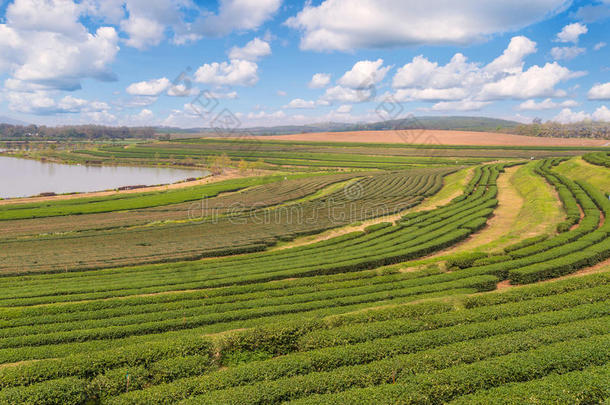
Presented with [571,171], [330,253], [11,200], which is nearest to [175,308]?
[330,253]

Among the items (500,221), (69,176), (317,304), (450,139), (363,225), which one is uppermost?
(450,139)

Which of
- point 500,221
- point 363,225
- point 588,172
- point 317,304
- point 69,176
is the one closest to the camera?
point 317,304

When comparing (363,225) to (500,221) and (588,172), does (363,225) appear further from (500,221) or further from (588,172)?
(588,172)

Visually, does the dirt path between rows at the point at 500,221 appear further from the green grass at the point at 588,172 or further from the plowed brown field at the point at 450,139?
the plowed brown field at the point at 450,139

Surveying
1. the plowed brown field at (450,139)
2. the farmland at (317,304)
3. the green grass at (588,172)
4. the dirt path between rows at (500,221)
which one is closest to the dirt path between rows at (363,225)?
the farmland at (317,304)

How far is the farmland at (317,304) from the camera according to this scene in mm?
11266

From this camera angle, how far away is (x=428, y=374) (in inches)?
449

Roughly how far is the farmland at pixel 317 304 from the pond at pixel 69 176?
37501mm

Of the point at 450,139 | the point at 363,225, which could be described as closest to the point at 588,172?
the point at 363,225

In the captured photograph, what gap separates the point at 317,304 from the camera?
18766 millimetres

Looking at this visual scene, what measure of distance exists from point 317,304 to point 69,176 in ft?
363

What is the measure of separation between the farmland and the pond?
123ft

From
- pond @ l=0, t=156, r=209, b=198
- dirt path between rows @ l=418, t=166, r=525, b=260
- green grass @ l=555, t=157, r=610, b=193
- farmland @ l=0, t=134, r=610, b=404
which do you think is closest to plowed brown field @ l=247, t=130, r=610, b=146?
green grass @ l=555, t=157, r=610, b=193

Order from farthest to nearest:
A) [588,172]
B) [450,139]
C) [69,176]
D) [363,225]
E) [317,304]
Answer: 1. [450,139]
2. [69,176]
3. [588,172]
4. [363,225]
5. [317,304]
